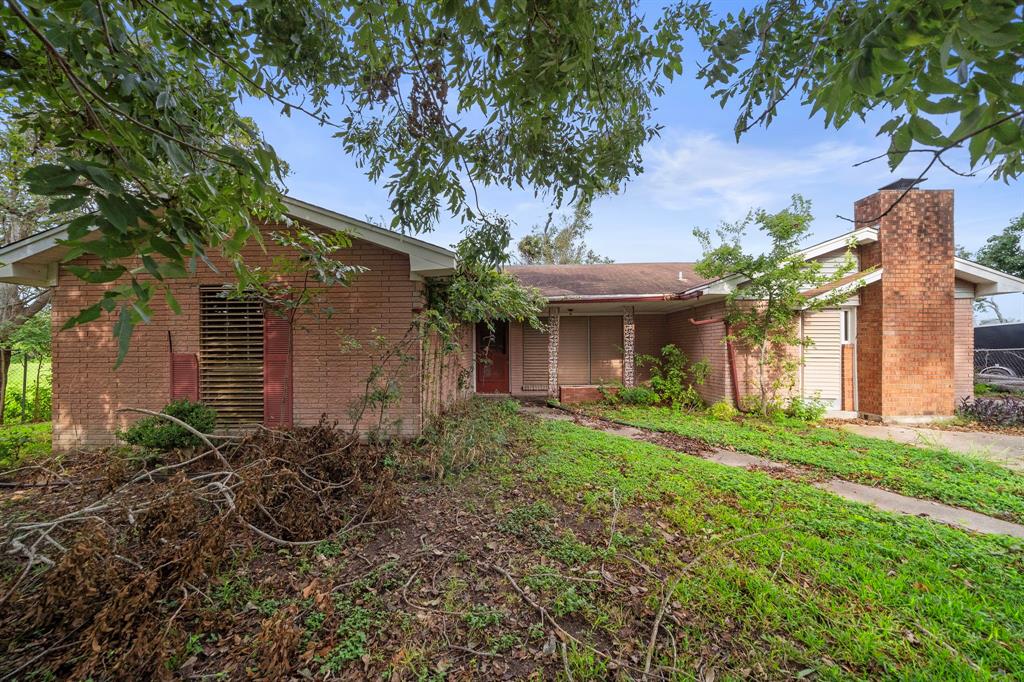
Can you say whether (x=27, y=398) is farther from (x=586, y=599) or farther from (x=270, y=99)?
(x=586, y=599)

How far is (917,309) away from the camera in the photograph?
27.3 feet

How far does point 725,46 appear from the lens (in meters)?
2.76

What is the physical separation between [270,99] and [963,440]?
1125 centimetres

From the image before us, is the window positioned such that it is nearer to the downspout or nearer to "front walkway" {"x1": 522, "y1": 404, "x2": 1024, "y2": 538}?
the downspout

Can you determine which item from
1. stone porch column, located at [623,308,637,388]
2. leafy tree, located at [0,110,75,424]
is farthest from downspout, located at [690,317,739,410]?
leafy tree, located at [0,110,75,424]

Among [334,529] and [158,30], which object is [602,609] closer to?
[334,529]

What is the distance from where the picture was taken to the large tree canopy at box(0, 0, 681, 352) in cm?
162

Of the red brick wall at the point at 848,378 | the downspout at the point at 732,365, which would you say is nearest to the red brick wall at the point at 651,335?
the downspout at the point at 732,365

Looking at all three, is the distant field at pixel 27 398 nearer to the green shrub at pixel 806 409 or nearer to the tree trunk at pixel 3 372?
the tree trunk at pixel 3 372

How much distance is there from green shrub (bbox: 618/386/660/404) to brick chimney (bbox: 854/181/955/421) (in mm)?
4604

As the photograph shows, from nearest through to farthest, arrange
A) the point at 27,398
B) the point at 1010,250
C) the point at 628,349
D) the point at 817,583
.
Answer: the point at 817,583 → the point at 27,398 → the point at 628,349 → the point at 1010,250

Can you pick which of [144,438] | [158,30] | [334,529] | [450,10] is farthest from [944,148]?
[144,438]

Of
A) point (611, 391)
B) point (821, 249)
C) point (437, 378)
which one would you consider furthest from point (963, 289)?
point (437, 378)

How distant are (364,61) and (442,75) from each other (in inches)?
30.9
